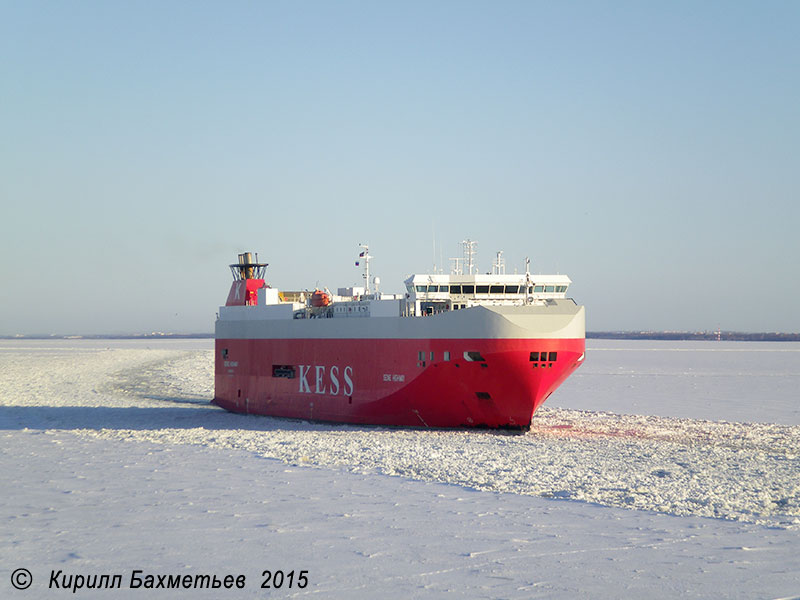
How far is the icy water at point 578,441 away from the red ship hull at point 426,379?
22.6 inches

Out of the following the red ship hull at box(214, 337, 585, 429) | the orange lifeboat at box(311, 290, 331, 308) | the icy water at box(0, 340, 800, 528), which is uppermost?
the orange lifeboat at box(311, 290, 331, 308)

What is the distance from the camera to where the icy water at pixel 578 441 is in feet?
41.4

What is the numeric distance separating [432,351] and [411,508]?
8.75 metres

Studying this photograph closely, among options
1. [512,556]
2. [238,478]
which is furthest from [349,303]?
[512,556]

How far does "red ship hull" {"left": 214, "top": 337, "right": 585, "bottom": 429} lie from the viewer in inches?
753

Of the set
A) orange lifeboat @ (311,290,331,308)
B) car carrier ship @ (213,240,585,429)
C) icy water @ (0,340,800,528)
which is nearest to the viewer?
icy water @ (0,340,800,528)

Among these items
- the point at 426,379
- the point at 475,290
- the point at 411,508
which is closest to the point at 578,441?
the point at 426,379

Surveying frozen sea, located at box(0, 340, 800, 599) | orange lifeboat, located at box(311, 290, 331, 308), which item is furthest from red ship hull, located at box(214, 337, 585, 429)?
orange lifeboat, located at box(311, 290, 331, 308)

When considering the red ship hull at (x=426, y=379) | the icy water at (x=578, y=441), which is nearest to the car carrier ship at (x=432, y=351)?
the red ship hull at (x=426, y=379)

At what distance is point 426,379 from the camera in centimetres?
2002

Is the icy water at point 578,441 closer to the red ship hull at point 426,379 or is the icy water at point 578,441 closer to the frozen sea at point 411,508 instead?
the frozen sea at point 411,508

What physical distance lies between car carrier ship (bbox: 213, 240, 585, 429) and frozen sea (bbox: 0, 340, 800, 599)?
98 centimetres

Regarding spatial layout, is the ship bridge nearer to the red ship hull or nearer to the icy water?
the red ship hull

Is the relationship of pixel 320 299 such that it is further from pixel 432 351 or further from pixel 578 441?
pixel 578 441
